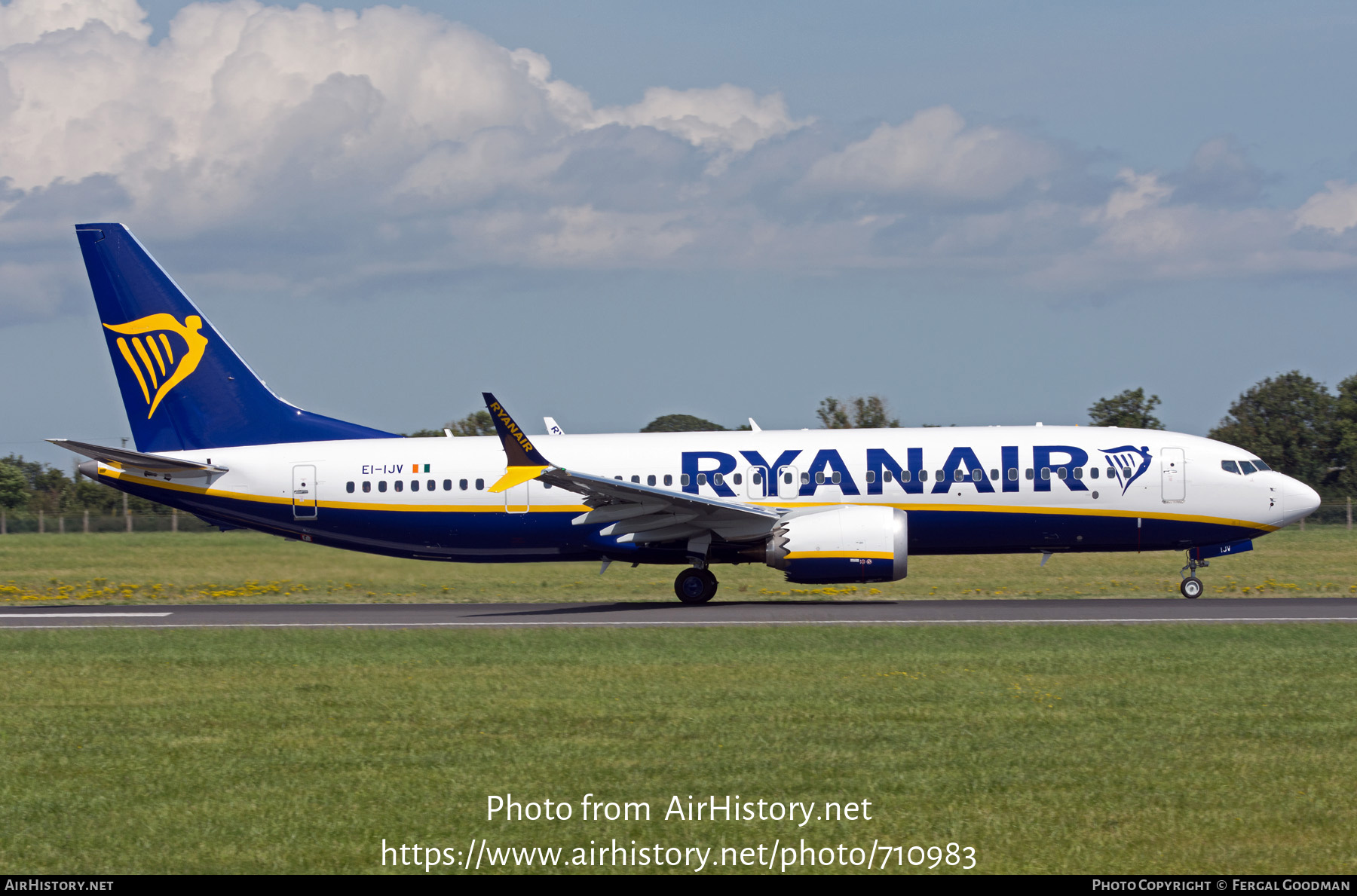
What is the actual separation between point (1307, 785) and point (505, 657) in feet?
38.0

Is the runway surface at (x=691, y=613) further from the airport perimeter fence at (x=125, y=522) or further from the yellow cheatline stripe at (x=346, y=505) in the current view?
the airport perimeter fence at (x=125, y=522)

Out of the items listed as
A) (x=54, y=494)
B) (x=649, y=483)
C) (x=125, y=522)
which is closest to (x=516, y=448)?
(x=649, y=483)

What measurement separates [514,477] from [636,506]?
286cm

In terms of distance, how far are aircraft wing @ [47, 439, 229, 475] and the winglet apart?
7587 mm

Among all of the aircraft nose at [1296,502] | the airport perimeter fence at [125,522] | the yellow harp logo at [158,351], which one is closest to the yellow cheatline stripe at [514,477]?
the yellow harp logo at [158,351]

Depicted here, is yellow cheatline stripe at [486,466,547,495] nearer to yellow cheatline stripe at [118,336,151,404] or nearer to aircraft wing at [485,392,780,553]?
aircraft wing at [485,392,780,553]

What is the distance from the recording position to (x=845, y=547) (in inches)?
1084

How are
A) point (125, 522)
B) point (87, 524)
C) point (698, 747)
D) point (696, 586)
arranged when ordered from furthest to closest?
point (87, 524) < point (125, 522) < point (696, 586) < point (698, 747)

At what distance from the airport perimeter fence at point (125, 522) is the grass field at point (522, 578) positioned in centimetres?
1427

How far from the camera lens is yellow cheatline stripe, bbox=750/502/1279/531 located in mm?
28844

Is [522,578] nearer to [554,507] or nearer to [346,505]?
[346,505]

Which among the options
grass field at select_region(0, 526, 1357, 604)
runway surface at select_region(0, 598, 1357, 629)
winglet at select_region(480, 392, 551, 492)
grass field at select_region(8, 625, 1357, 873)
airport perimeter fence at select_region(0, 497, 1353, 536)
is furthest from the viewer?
airport perimeter fence at select_region(0, 497, 1353, 536)

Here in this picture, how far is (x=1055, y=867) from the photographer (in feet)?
28.6

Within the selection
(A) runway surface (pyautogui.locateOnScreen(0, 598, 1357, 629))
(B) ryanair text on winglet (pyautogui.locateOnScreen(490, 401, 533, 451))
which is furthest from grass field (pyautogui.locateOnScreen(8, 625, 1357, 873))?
(B) ryanair text on winglet (pyautogui.locateOnScreen(490, 401, 533, 451))
